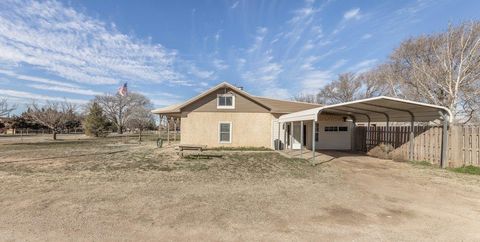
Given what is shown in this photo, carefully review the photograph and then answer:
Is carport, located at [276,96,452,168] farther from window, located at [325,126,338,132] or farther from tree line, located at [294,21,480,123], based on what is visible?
tree line, located at [294,21,480,123]

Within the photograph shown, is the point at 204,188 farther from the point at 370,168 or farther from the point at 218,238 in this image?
the point at 370,168

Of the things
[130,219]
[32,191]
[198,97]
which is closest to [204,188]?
[130,219]

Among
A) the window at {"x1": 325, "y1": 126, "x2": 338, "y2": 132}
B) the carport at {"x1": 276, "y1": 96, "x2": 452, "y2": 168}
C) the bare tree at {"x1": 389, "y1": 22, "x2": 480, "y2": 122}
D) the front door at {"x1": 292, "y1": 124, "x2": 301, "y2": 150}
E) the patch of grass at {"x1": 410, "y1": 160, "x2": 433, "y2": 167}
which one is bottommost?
the patch of grass at {"x1": 410, "y1": 160, "x2": 433, "y2": 167}

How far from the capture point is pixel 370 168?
9.62 m

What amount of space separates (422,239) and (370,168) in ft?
21.7

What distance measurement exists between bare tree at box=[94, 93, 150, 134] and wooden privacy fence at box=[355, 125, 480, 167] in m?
52.3

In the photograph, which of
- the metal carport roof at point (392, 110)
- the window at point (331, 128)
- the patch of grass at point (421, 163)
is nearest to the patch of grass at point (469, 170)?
the patch of grass at point (421, 163)

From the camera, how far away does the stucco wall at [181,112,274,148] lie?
53.9ft

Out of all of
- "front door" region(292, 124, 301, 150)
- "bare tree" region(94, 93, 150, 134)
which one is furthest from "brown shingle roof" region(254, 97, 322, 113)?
"bare tree" region(94, 93, 150, 134)

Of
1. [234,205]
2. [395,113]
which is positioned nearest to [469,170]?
[395,113]

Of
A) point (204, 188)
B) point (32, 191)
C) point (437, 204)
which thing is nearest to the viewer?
point (437, 204)

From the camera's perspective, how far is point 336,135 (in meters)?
17.1

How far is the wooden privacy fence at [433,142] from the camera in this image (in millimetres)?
9092

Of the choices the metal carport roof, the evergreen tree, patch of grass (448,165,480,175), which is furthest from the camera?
the evergreen tree
